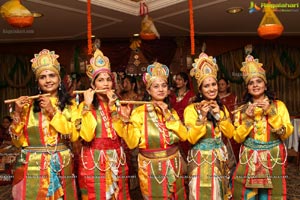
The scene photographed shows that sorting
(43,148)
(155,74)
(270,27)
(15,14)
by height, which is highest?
(15,14)

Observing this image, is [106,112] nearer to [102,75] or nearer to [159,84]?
[102,75]

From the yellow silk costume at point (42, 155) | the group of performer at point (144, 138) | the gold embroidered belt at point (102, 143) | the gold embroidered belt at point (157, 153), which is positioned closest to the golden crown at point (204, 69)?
the group of performer at point (144, 138)

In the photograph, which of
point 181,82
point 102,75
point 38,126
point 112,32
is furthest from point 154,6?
point 38,126

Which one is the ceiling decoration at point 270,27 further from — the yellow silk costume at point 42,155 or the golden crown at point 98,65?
the yellow silk costume at point 42,155

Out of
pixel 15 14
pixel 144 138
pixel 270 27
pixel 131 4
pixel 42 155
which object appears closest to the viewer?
pixel 42 155

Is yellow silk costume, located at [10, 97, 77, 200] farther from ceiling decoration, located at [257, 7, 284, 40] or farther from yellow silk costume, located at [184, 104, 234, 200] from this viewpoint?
ceiling decoration, located at [257, 7, 284, 40]

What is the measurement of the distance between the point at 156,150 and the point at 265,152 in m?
0.93

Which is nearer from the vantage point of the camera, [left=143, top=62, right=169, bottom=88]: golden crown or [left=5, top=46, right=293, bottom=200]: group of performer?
[left=5, top=46, right=293, bottom=200]: group of performer

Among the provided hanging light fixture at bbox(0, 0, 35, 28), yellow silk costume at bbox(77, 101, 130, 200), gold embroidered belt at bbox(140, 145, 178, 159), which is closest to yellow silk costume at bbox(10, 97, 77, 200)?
yellow silk costume at bbox(77, 101, 130, 200)

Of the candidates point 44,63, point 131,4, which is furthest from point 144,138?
point 131,4

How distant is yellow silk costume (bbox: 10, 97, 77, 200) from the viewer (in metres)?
2.60

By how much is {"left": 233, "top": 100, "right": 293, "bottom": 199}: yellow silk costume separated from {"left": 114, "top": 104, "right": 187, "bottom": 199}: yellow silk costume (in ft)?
1.93

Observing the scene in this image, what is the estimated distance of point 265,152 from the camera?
9.46ft

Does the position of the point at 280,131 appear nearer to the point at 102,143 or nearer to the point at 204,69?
the point at 204,69
